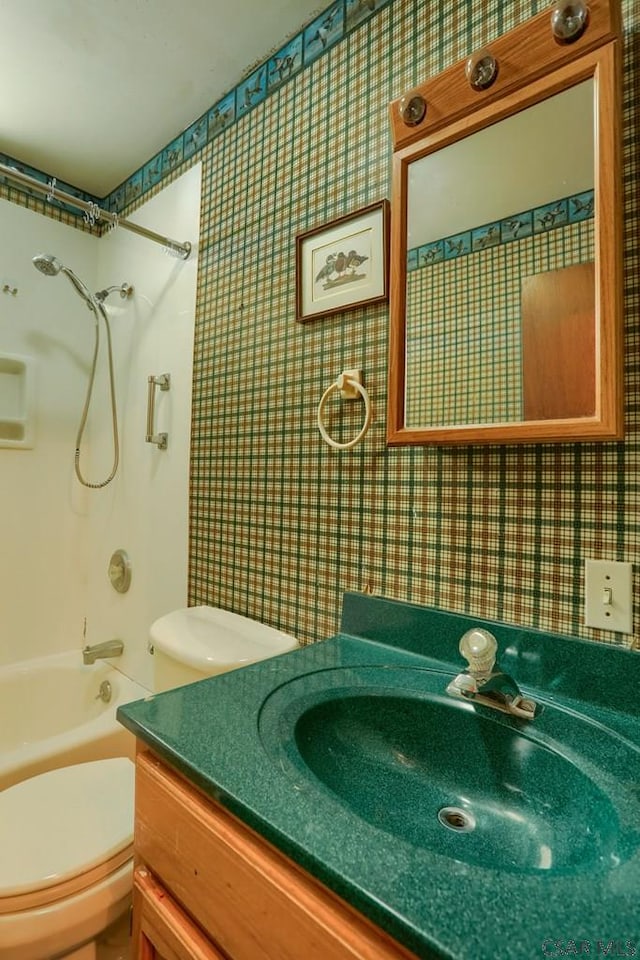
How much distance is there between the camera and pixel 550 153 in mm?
864

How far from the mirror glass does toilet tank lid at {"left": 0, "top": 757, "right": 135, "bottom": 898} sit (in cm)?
113

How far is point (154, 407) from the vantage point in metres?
1.83

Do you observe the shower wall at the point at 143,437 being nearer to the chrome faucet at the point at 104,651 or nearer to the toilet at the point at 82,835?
the chrome faucet at the point at 104,651

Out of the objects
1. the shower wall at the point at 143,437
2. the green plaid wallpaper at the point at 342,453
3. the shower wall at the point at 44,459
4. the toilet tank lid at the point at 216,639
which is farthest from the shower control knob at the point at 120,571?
the toilet tank lid at the point at 216,639

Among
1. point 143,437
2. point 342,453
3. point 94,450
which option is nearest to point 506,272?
point 342,453

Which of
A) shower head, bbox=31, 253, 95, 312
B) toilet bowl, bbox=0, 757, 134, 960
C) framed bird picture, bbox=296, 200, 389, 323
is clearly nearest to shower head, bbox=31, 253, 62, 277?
shower head, bbox=31, 253, 95, 312

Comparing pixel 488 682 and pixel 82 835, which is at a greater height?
pixel 488 682

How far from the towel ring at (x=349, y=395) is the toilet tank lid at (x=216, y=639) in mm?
527

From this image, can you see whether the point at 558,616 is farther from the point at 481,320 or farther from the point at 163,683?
the point at 163,683

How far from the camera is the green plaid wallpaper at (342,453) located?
0.87 metres

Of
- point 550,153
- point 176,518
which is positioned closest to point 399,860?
point 550,153

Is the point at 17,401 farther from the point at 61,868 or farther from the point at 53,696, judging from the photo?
the point at 61,868

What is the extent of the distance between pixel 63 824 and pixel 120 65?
84.0 inches

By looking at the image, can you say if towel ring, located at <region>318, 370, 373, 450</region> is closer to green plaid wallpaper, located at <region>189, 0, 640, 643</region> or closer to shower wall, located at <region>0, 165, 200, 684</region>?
green plaid wallpaper, located at <region>189, 0, 640, 643</region>
